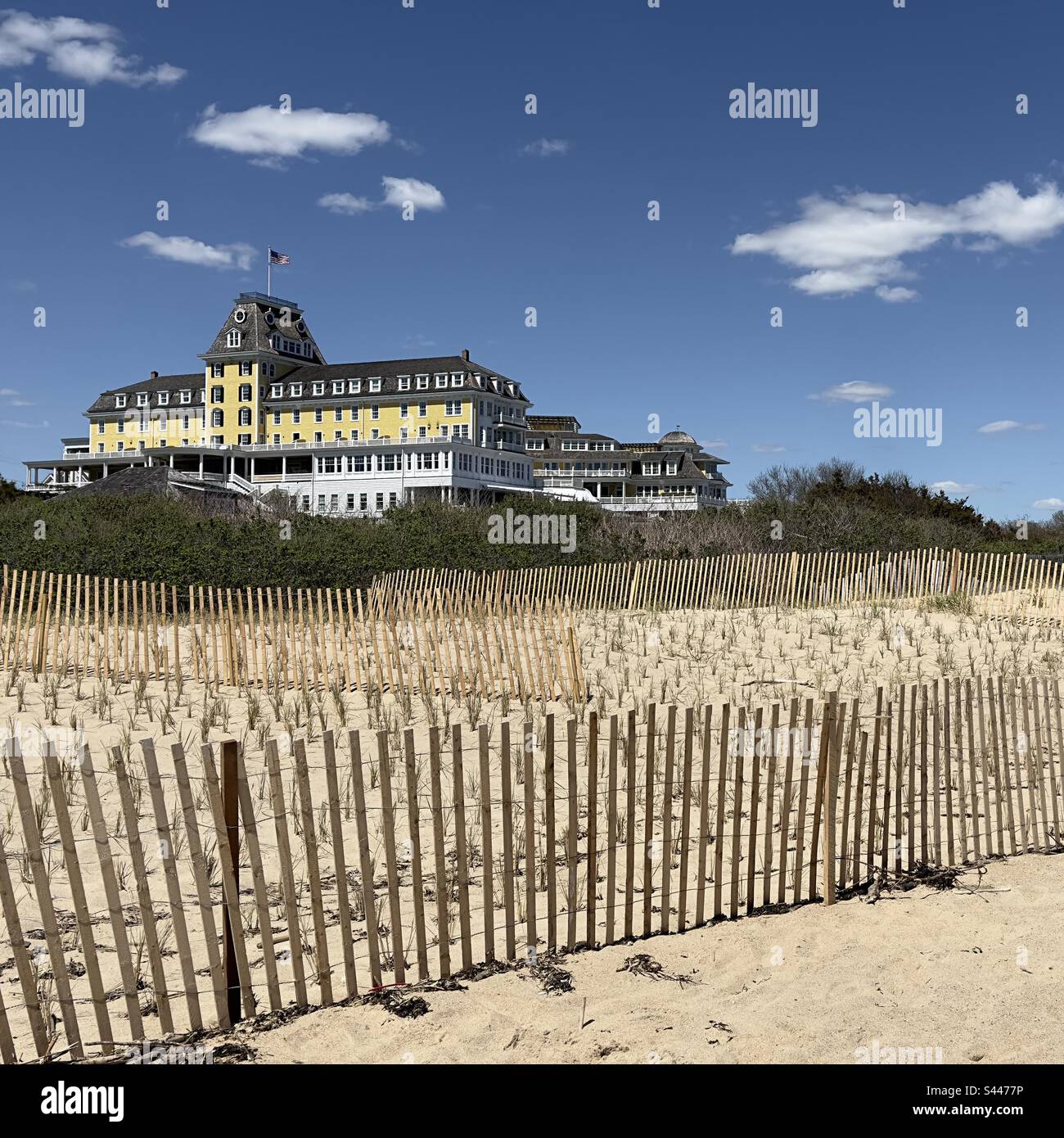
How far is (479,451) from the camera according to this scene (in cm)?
6406

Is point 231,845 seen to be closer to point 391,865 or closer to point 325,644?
point 391,865

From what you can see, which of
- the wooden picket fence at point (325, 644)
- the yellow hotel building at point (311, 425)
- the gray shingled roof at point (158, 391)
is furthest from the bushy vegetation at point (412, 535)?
the gray shingled roof at point (158, 391)

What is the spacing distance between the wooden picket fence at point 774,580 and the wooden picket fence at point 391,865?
12.5 meters

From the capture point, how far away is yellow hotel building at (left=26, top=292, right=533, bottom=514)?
62750mm

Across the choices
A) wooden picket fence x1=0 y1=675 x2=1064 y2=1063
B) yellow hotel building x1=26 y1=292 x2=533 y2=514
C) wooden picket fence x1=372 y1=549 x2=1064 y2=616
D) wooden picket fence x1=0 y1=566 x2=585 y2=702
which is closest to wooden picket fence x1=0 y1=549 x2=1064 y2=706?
wooden picket fence x1=0 y1=566 x2=585 y2=702

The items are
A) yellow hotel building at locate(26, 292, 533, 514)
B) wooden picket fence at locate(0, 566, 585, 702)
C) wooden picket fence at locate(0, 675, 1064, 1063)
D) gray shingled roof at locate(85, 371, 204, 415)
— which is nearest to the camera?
wooden picket fence at locate(0, 675, 1064, 1063)

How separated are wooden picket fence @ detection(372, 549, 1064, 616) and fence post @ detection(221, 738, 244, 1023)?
52.0 ft

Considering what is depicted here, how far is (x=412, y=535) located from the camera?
25438mm

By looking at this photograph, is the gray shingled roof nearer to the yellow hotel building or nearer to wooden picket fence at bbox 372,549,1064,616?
the yellow hotel building

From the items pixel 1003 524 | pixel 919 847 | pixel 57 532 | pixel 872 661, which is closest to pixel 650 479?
pixel 1003 524

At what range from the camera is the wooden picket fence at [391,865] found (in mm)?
3959

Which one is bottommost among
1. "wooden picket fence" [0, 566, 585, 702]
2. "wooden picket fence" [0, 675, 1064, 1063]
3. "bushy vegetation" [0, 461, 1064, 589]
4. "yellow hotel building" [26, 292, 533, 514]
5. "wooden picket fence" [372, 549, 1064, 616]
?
"wooden picket fence" [0, 675, 1064, 1063]
